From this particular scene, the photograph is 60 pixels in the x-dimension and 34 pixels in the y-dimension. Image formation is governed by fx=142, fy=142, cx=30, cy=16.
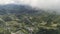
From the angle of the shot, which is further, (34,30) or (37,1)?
(37,1)

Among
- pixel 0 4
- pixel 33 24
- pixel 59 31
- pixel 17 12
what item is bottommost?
pixel 59 31

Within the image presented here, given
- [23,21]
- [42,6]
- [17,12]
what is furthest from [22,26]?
[42,6]

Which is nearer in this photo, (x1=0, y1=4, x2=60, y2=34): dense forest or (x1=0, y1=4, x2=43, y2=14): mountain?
(x1=0, y1=4, x2=60, y2=34): dense forest

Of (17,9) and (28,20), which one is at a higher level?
(17,9)

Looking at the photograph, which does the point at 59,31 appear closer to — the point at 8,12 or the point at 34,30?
the point at 34,30

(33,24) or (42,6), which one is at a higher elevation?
(42,6)

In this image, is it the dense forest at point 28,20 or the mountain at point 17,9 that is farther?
the mountain at point 17,9

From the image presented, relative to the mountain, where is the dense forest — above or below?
below

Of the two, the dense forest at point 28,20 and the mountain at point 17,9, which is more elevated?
the mountain at point 17,9
